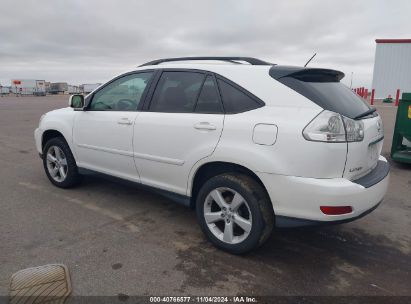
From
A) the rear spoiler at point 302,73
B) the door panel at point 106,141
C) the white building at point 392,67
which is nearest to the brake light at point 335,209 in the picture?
the rear spoiler at point 302,73

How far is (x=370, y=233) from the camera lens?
12.0ft

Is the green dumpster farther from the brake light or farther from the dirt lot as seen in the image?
the brake light

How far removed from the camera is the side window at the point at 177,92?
3.38m

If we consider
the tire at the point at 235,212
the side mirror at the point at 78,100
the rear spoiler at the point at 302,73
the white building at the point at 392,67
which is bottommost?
the tire at the point at 235,212

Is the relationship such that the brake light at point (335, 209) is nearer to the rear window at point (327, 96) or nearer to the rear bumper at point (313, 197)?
the rear bumper at point (313, 197)

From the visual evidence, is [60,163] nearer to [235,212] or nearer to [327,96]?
[235,212]

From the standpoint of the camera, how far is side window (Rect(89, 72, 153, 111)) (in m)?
3.87

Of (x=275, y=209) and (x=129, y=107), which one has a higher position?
(x=129, y=107)

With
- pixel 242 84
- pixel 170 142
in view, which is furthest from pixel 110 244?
pixel 242 84

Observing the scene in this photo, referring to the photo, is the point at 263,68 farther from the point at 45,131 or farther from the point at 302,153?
the point at 45,131

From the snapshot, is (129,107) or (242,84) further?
(129,107)

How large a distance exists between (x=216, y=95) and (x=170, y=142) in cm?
64

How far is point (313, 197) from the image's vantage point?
8.61 feet

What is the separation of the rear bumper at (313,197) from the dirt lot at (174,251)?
0.51 metres
